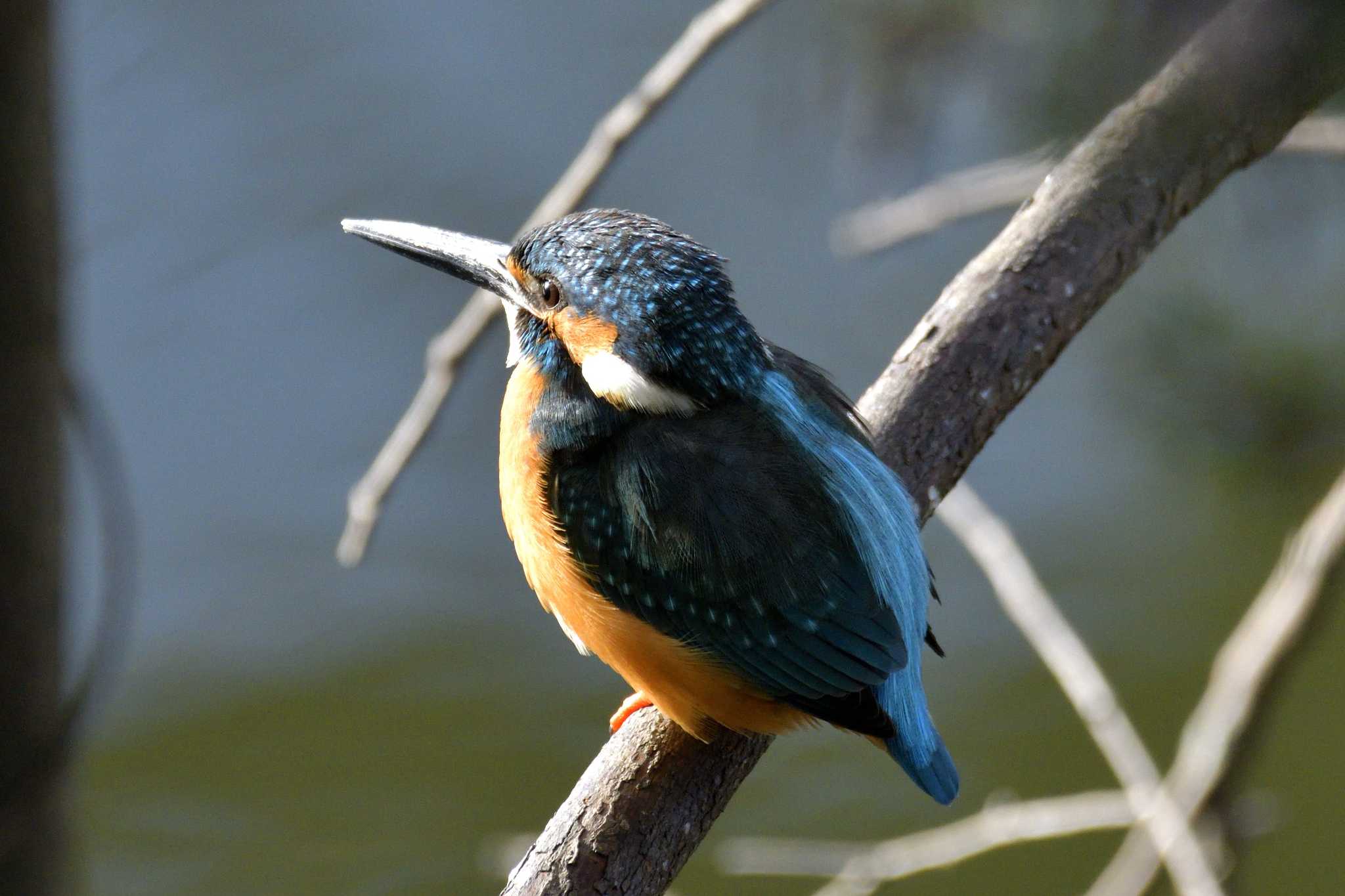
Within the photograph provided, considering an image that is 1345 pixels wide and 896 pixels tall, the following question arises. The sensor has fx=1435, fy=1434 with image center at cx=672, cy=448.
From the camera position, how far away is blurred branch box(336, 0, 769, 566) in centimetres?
204

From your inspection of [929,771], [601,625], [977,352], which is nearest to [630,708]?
[601,625]

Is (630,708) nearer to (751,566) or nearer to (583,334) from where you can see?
(751,566)

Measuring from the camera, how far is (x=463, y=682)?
5250 mm

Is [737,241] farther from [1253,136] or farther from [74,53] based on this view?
[1253,136]

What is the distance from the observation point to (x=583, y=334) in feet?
6.48

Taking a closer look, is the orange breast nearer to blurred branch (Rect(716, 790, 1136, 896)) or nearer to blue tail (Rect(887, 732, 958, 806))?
blue tail (Rect(887, 732, 958, 806))

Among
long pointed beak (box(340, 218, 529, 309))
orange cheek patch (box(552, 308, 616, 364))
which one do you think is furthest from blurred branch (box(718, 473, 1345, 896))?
long pointed beak (box(340, 218, 529, 309))

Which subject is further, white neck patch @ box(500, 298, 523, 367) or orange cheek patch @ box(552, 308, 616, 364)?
white neck patch @ box(500, 298, 523, 367)

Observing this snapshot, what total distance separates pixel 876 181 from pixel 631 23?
365 centimetres

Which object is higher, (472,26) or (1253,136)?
(472,26)

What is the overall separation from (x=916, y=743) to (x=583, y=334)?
70 centimetres

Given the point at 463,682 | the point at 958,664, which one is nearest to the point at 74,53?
the point at 463,682

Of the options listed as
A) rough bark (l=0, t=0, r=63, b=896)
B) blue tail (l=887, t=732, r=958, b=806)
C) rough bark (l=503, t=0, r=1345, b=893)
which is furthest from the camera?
blue tail (l=887, t=732, r=958, b=806)

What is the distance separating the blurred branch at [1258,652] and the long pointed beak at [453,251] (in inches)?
48.1
